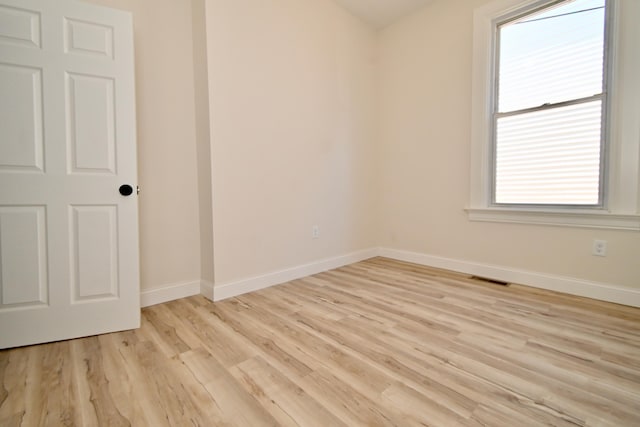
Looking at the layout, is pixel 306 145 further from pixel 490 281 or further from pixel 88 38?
pixel 490 281

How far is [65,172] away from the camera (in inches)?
68.6

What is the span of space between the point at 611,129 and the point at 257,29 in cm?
298

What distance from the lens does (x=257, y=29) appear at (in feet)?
8.36

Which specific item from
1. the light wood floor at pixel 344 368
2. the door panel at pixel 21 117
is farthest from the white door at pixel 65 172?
the light wood floor at pixel 344 368

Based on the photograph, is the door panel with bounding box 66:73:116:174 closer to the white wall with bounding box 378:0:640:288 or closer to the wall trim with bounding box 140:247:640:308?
the wall trim with bounding box 140:247:640:308

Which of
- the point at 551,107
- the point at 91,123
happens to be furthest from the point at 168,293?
the point at 551,107

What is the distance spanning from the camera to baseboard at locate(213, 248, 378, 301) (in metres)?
2.42

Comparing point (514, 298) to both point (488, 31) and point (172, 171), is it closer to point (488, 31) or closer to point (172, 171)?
point (488, 31)

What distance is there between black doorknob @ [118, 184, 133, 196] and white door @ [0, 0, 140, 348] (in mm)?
24

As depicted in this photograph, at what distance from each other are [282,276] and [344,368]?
147 cm

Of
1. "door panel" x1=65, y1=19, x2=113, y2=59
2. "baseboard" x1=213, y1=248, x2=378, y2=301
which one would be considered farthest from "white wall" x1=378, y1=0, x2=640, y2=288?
"door panel" x1=65, y1=19, x2=113, y2=59

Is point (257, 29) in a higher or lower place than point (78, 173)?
higher

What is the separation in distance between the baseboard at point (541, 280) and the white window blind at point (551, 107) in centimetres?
66

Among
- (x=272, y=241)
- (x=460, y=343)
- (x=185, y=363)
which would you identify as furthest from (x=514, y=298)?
(x=185, y=363)
